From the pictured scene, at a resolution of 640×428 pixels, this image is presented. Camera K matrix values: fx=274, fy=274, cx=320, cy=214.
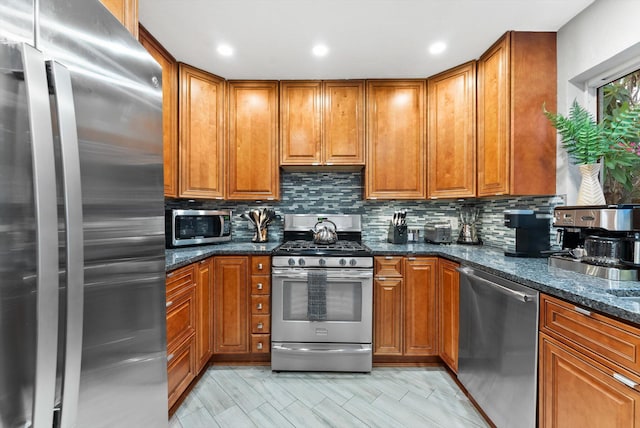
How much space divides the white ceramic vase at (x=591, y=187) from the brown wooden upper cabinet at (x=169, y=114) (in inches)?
109

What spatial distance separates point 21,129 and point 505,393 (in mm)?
2100

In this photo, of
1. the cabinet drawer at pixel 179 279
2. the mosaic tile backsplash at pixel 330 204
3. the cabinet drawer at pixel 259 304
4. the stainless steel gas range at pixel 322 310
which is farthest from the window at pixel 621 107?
the cabinet drawer at pixel 179 279

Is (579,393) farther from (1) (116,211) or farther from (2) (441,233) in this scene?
(1) (116,211)

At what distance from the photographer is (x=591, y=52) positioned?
1.67 metres

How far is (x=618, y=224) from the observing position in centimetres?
121

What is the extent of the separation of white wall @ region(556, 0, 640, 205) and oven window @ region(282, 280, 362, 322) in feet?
5.24

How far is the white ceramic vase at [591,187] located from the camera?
62.6 inches

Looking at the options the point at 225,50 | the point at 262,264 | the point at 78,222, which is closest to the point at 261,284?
the point at 262,264

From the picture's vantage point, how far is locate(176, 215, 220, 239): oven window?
218 cm

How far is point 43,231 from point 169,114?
6.29 ft

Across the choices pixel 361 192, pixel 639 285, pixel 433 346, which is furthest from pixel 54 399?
pixel 361 192

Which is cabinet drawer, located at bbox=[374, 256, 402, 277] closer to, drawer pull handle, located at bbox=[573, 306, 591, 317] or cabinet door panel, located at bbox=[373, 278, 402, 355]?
cabinet door panel, located at bbox=[373, 278, 402, 355]

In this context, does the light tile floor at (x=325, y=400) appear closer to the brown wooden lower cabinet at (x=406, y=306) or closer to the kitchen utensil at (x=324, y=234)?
the brown wooden lower cabinet at (x=406, y=306)

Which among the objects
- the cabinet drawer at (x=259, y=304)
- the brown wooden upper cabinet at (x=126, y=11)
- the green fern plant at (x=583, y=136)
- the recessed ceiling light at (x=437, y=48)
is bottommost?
the cabinet drawer at (x=259, y=304)
